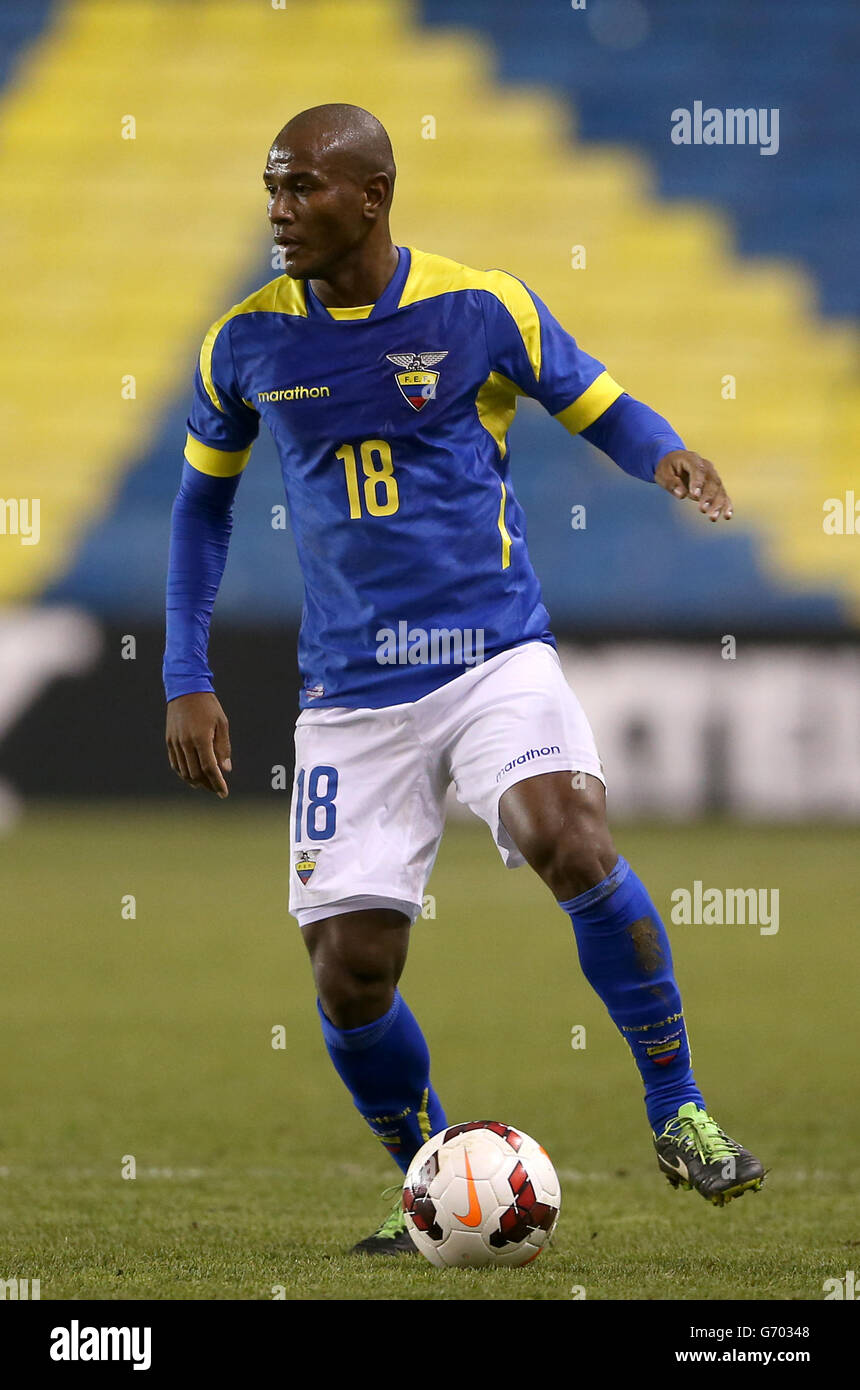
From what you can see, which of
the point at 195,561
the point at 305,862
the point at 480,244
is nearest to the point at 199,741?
the point at 305,862

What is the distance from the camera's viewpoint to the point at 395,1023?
13.6 ft

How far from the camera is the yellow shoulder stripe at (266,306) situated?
4184 millimetres

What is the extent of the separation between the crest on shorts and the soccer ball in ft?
2.22

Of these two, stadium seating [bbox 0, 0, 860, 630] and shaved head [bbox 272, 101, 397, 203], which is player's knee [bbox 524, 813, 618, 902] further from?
stadium seating [bbox 0, 0, 860, 630]

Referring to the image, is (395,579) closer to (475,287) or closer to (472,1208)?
(475,287)

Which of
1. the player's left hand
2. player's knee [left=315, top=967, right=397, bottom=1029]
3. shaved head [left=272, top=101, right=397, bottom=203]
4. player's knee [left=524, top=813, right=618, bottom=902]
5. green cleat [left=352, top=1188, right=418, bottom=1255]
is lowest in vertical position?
green cleat [left=352, top=1188, right=418, bottom=1255]

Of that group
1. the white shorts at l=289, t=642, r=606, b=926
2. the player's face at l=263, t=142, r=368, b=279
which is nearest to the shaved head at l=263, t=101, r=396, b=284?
the player's face at l=263, t=142, r=368, b=279

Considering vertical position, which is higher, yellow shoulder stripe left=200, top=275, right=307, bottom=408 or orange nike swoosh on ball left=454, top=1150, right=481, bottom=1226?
yellow shoulder stripe left=200, top=275, right=307, bottom=408

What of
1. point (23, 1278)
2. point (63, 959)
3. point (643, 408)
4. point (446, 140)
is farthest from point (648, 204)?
point (23, 1278)

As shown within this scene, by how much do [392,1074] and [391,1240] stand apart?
1.17ft

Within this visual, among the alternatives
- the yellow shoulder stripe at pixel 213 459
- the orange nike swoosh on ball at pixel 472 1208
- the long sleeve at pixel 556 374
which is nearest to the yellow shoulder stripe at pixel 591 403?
the long sleeve at pixel 556 374

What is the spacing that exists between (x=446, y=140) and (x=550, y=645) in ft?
42.7

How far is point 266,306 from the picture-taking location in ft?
13.8

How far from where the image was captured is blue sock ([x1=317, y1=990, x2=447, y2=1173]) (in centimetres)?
415
